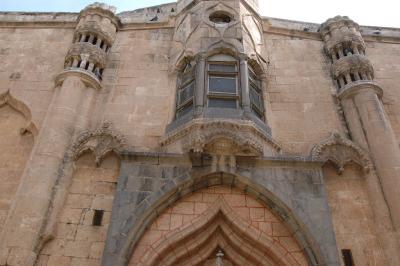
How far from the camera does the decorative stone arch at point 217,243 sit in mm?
8251

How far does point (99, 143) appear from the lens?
9695 mm

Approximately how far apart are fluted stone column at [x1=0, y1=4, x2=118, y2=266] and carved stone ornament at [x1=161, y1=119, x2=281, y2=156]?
2739mm

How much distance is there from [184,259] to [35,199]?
3.16 m

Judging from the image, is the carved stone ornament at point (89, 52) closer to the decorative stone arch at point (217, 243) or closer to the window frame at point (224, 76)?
the window frame at point (224, 76)

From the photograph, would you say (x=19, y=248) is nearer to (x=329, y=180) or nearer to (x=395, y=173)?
(x=329, y=180)

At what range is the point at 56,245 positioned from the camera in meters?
8.18

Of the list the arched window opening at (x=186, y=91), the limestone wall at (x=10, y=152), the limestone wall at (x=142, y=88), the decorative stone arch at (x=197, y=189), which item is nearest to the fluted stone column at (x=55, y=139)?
the limestone wall at (x=142, y=88)

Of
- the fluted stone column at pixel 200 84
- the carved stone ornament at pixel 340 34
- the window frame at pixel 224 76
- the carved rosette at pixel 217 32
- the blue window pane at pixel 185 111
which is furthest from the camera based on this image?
the carved stone ornament at pixel 340 34

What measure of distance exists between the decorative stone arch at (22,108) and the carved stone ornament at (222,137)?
3839 millimetres

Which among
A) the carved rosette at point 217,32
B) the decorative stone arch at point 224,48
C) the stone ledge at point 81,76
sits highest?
the carved rosette at point 217,32

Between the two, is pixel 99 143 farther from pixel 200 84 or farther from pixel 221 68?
pixel 221 68

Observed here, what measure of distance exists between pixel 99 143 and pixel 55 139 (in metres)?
0.96

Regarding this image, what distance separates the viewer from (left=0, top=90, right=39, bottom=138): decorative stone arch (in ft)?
34.8

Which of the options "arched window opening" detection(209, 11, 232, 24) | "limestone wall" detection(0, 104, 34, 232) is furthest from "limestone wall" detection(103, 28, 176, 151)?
"limestone wall" detection(0, 104, 34, 232)
